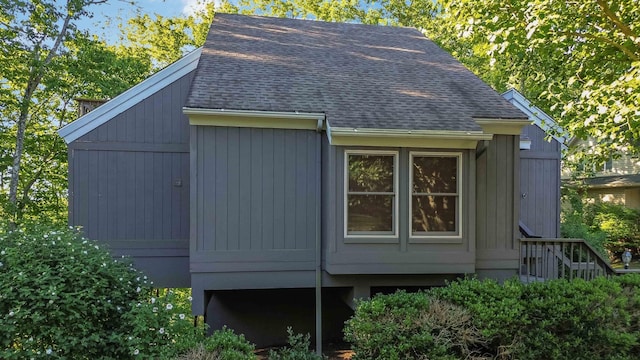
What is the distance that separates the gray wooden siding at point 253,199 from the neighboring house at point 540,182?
6.27 m

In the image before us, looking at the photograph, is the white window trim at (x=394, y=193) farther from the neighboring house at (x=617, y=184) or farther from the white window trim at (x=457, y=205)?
the neighboring house at (x=617, y=184)

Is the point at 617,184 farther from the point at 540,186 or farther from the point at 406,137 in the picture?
the point at 406,137

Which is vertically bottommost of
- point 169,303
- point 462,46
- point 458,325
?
point 458,325

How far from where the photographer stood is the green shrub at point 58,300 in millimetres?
4117

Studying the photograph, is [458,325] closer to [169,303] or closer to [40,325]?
[169,303]

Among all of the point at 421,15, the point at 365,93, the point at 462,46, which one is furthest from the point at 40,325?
the point at 421,15

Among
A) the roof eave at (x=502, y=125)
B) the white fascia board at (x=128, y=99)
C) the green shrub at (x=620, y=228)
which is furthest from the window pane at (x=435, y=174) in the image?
the green shrub at (x=620, y=228)

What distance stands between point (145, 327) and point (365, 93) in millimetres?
5066

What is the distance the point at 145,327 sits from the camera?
4336 millimetres

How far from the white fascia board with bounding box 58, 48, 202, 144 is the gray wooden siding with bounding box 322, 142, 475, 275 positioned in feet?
12.5

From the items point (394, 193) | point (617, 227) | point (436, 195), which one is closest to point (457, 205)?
point (436, 195)

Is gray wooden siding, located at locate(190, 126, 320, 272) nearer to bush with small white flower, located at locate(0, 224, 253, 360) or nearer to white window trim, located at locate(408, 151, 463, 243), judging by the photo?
bush with small white flower, located at locate(0, 224, 253, 360)

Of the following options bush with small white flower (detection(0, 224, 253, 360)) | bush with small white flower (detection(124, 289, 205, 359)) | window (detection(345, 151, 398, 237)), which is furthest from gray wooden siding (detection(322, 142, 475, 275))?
→ bush with small white flower (detection(124, 289, 205, 359))

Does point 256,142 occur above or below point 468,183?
above
